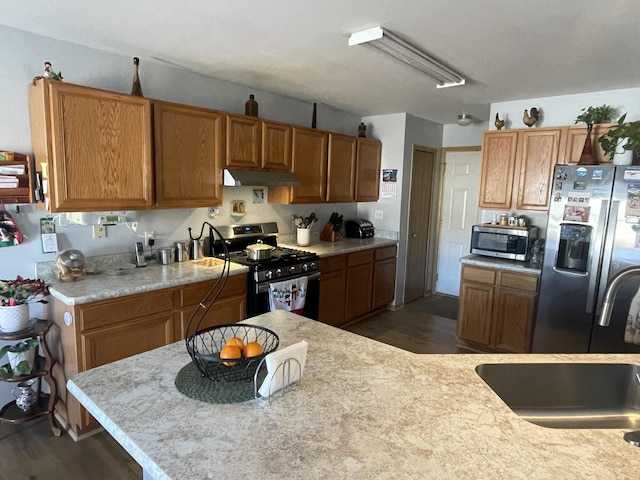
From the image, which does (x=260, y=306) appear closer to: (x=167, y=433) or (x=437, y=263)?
(x=167, y=433)

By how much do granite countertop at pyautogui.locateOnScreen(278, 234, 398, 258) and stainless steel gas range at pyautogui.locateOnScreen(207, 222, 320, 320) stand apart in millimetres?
193

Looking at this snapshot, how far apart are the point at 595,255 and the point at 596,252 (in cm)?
2

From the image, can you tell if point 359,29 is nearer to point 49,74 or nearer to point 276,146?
point 276,146

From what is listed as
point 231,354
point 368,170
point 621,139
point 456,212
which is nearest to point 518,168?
point 621,139

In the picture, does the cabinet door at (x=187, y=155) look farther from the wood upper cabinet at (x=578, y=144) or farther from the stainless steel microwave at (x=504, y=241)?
the wood upper cabinet at (x=578, y=144)

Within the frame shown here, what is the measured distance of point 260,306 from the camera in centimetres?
320

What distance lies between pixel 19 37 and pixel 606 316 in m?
3.31

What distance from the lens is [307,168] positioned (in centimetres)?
397

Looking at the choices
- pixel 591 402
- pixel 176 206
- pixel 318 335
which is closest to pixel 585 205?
pixel 591 402

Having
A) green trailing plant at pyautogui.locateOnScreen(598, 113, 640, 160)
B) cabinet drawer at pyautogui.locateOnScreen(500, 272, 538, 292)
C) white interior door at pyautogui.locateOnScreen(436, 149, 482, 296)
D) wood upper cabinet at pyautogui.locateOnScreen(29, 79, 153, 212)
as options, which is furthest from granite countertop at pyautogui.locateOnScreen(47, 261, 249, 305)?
white interior door at pyautogui.locateOnScreen(436, 149, 482, 296)

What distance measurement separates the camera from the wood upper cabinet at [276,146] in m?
3.48

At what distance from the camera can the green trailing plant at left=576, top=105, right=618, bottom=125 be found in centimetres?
330

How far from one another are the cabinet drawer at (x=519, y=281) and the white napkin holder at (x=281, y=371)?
292cm

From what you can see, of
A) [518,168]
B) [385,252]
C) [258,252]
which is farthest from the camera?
[385,252]
